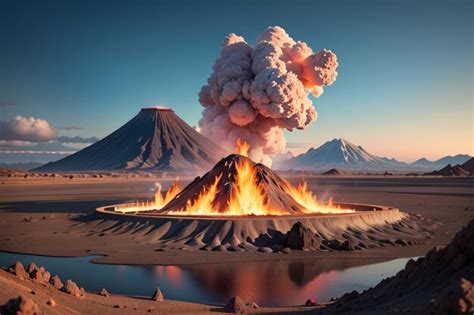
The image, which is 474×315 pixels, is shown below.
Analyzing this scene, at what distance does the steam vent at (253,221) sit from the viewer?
21984 millimetres

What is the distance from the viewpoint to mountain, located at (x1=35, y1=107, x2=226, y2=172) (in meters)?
157

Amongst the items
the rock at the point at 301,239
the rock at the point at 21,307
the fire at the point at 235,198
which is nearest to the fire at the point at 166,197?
the fire at the point at 235,198

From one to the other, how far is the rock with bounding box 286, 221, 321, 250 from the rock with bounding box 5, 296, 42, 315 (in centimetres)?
1482

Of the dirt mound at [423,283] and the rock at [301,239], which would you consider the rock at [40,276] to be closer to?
the dirt mound at [423,283]

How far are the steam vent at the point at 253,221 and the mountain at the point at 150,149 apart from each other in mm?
121058

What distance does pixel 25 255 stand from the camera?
20.3 m

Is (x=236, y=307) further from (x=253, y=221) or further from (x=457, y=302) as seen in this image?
(x=253, y=221)

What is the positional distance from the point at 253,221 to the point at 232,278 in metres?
6.56

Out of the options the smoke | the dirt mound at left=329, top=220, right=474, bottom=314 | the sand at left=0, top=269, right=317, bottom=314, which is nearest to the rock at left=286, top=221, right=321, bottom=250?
the sand at left=0, top=269, right=317, bottom=314

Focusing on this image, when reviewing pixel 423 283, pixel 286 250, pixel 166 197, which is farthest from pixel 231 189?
pixel 423 283

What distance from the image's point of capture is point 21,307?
7.43 m

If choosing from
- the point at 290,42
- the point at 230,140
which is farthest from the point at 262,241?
the point at 290,42

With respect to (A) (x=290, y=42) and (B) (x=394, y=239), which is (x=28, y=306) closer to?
(B) (x=394, y=239)

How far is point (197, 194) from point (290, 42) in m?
19.7
